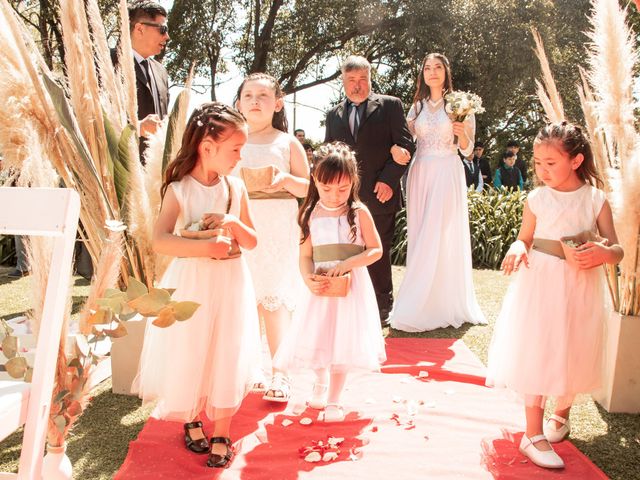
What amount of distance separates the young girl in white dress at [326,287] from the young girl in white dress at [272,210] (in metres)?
0.23

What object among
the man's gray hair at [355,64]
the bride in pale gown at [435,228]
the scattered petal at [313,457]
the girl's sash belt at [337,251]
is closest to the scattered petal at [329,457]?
the scattered petal at [313,457]

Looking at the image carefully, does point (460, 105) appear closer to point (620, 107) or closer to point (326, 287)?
point (620, 107)

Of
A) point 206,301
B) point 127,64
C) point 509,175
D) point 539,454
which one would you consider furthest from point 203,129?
point 509,175

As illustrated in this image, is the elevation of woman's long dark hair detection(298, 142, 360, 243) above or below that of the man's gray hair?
below

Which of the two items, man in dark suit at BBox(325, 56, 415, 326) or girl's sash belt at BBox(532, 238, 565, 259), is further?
man in dark suit at BBox(325, 56, 415, 326)

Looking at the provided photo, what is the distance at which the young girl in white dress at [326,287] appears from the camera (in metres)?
2.95

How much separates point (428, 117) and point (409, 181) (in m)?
0.54

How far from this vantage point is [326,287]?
9.64 ft

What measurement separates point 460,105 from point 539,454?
2806 mm

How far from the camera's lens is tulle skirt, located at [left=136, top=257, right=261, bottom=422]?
8.05 feet

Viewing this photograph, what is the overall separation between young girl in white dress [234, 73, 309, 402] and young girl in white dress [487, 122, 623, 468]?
1.19 meters

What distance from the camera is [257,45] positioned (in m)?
16.2

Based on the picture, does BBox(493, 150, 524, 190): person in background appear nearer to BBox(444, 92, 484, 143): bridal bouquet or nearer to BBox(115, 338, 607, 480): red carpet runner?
BBox(444, 92, 484, 143): bridal bouquet

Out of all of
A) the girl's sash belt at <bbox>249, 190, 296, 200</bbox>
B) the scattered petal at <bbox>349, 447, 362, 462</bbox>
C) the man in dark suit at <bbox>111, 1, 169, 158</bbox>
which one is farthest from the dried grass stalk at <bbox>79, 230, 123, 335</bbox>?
the man in dark suit at <bbox>111, 1, 169, 158</bbox>
